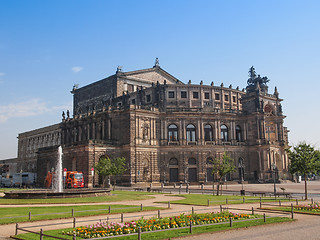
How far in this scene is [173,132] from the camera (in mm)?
75750

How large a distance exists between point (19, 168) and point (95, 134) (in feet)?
183

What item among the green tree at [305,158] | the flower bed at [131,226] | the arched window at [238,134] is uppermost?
the arched window at [238,134]

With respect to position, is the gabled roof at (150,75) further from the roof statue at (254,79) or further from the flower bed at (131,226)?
the flower bed at (131,226)

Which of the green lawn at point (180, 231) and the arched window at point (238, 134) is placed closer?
the green lawn at point (180, 231)

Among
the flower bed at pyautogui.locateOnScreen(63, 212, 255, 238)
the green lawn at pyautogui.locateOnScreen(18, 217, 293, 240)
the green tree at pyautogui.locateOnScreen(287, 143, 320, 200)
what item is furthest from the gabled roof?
the green lawn at pyautogui.locateOnScreen(18, 217, 293, 240)

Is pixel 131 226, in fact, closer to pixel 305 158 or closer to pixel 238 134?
pixel 305 158

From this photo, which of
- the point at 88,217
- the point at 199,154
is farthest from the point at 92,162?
the point at 88,217

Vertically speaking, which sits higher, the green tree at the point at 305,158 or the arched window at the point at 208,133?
the arched window at the point at 208,133

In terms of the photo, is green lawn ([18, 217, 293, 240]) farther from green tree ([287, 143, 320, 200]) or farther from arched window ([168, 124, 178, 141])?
arched window ([168, 124, 178, 141])

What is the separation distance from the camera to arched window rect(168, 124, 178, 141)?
75375mm

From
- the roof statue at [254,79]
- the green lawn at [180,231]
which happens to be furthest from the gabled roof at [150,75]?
the green lawn at [180,231]

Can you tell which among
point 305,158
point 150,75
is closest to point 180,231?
point 305,158

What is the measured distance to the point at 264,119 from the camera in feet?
261

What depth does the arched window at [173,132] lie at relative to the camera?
75375 mm
